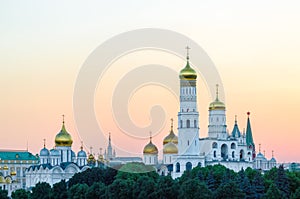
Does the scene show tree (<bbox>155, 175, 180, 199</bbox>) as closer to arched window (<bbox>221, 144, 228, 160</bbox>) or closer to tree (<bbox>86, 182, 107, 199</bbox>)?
tree (<bbox>86, 182, 107, 199</bbox>)

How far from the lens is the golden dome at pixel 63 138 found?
82438 mm

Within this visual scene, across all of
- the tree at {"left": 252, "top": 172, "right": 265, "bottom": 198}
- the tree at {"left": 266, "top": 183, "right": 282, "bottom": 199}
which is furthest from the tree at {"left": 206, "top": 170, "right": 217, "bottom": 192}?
the tree at {"left": 266, "top": 183, "right": 282, "bottom": 199}

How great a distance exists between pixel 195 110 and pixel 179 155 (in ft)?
14.3

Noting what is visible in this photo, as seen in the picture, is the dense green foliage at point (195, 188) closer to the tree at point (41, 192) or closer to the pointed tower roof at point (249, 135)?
the tree at point (41, 192)

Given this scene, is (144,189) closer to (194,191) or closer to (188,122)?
(194,191)

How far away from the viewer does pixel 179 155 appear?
235ft

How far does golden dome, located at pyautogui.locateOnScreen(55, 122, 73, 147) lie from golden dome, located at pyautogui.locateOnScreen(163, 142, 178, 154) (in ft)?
36.1

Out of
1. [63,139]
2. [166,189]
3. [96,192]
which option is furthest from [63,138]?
[166,189]

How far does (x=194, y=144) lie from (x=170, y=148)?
691cm

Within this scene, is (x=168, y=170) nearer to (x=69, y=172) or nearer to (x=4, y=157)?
(x=69, y=172)

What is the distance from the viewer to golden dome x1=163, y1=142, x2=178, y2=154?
77250 millimetres

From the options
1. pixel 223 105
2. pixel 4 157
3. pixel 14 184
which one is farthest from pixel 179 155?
pixel 4 157

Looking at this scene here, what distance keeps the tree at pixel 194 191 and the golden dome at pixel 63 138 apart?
127 feet

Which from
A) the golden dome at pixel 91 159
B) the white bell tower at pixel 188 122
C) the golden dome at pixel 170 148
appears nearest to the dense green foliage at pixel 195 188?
the white bell tower at pixel 188 122
